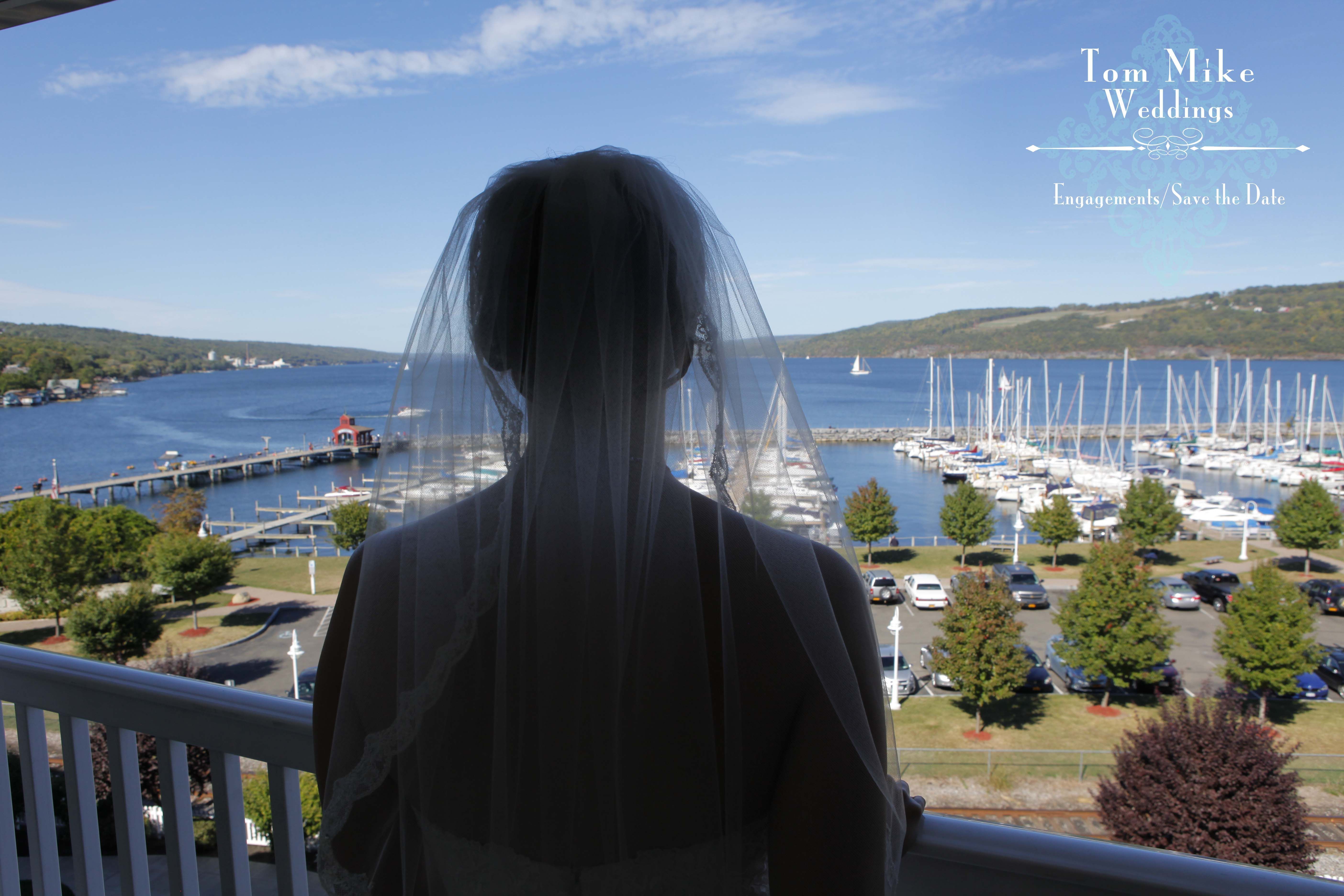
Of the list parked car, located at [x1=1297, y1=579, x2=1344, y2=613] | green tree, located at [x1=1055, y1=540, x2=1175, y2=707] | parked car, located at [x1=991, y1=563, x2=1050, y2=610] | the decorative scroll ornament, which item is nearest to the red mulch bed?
green tree, located at [x1=1055, y1=540, x2=1175, y2=707]

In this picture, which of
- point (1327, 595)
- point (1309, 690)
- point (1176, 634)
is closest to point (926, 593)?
point (1176, 634)

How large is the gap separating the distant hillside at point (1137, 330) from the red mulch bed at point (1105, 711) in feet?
21.4

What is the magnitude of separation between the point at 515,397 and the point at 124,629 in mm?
10117

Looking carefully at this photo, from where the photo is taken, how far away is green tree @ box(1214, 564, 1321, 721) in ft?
27.9

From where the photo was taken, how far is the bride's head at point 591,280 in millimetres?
513

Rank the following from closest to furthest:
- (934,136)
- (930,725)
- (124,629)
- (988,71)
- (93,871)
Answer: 1. (93,871)
2. (124,629)
3. (930,725)
4. (934,136)
5. (988,71)

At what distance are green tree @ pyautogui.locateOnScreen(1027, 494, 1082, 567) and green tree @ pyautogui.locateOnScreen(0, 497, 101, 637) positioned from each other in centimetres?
1493

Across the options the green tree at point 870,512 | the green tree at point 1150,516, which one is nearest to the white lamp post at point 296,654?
the green tree at point 870,512

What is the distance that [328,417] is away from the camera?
579 inches

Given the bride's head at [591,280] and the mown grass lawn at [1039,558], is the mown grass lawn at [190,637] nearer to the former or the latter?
the mown grass lawn at [1039,558]

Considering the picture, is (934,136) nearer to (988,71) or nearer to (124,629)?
(988,71)

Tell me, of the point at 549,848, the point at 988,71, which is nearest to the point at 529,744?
the point at 549,848

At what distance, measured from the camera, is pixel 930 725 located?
934 centimetres

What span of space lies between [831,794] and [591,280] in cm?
38
